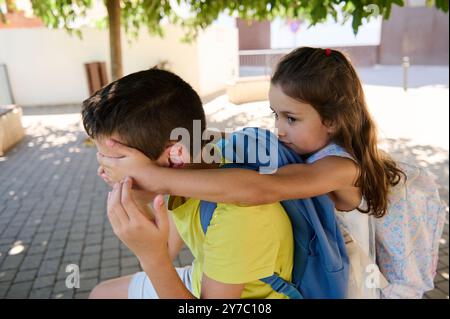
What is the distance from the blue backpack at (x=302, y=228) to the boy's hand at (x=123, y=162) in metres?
0.26

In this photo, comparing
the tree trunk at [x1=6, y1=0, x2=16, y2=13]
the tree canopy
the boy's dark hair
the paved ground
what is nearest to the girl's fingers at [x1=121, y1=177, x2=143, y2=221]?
the boy's dark hair

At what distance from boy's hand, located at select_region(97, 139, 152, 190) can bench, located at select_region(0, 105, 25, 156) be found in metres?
0.37

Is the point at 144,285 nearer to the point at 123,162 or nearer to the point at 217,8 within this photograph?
the point at 123,162

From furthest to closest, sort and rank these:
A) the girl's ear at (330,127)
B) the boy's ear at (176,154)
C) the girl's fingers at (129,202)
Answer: the girl's ear at (330,127), the boy's ear at (176,154), the girl's fingers at (129,202)

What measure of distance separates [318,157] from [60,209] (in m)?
2.45

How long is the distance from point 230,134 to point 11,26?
0.92 metres

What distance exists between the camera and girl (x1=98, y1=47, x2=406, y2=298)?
964 millimetres

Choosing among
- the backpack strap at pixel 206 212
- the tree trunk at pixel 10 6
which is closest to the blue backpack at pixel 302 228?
the backpack strap at pixel 206 212

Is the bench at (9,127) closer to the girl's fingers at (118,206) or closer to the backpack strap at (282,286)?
the girl's fingers at (118,206)

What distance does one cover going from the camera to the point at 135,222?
947mm

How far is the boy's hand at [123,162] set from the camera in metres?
0.93

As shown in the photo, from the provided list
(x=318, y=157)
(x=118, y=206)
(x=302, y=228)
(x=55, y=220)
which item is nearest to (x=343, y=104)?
(x=318, y=157)
